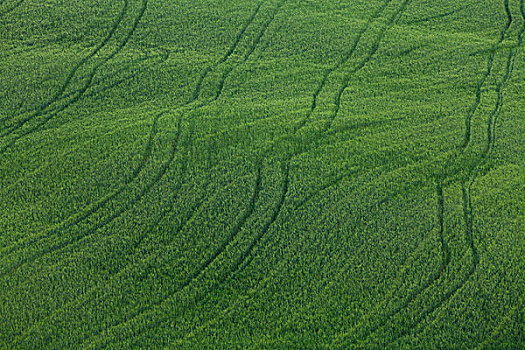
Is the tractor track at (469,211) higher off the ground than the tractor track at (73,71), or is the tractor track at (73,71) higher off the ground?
the tractor track at (73,71)

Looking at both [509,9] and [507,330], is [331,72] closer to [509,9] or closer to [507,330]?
[509,9]

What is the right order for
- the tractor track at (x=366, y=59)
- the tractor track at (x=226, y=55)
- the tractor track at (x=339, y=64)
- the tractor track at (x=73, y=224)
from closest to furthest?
the tractor track at (x=73, y=224) → the tractor track at (x=339, y=64) → the tractor track at (x=366, y=59) → the tractor track at (x=226, y=55)

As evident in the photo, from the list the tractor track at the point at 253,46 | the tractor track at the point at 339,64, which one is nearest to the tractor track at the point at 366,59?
the tractor track at the point at 339,64

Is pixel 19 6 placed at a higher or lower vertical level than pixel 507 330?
higher

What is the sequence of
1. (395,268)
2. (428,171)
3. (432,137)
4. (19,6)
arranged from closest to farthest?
(395,268) → (428,171) → (432,137) → (19,6)

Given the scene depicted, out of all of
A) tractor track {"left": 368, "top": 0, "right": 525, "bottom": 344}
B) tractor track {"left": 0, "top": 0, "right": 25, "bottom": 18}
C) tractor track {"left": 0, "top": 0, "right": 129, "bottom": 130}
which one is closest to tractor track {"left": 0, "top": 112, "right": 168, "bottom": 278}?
tractor track {"left": 0, "top": 0, "right": 129, "bottom": 130}

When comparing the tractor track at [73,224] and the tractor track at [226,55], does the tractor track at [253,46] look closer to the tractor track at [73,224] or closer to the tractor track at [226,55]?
the tractor track at [226,55]

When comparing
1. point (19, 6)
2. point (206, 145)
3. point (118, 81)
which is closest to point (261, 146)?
point (206, 145)

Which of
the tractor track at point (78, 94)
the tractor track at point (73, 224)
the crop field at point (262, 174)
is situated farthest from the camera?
the tractor track at point (78, 94)
